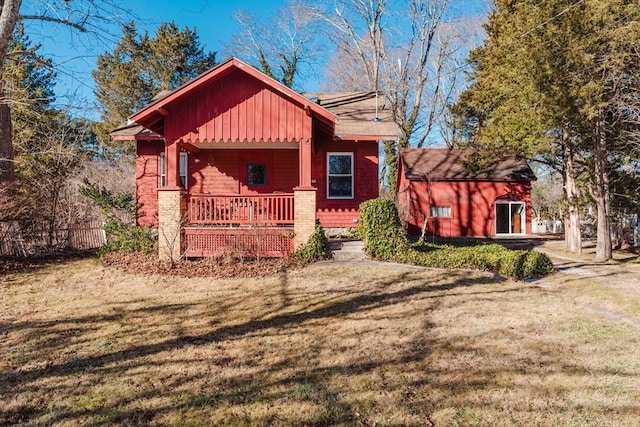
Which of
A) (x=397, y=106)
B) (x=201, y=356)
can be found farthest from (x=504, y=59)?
(x=201, y=356)

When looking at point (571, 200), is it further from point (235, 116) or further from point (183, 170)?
point (183, 170)

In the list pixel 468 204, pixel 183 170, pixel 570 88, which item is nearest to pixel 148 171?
pixel 183 170

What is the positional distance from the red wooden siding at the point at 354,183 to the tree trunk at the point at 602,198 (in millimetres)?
7811

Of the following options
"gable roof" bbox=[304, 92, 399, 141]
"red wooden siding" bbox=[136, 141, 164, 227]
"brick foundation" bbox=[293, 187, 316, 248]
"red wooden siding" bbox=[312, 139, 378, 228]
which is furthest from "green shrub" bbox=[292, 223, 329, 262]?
"red wooden siding" bbox=[136, 141, 164, 227]

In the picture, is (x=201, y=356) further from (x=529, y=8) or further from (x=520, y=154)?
(x=520, y=154)

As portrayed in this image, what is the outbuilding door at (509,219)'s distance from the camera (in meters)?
22.7

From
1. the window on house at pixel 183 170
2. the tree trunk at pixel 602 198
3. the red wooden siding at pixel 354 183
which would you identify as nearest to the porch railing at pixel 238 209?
the red wooden siding at pixel 354 183

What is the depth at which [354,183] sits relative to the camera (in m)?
14.1

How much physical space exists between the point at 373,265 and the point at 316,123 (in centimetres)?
485

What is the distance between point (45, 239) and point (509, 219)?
21822 mm

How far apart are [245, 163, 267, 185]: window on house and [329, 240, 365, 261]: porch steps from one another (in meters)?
3.94

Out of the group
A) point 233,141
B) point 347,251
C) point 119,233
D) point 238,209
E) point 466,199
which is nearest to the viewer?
point 233,141

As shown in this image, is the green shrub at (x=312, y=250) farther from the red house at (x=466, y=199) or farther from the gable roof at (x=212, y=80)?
the red house at (x=466, y=199)

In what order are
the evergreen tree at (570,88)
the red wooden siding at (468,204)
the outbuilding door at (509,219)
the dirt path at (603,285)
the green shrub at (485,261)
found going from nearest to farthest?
the dirt path at (603,285) → the green shrub at (485,261) → the evergreen tree at (570,88) → the red wooden siding at (468,204) → the outbuilding door at (509,219)
